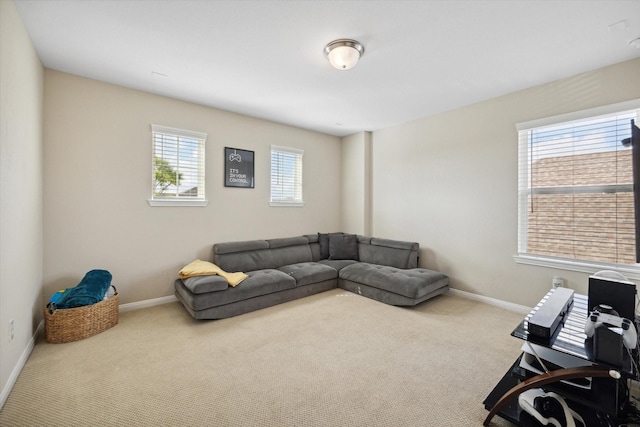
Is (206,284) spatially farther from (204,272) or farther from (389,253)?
(389,253)

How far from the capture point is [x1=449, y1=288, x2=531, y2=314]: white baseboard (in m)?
3.43

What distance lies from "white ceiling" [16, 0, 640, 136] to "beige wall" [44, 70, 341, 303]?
292 millimetres

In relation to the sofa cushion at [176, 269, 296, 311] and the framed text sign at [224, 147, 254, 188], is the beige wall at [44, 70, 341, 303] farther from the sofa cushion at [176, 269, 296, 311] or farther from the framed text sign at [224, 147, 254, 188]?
the sofa cushion at [176, 269, 296, 311]

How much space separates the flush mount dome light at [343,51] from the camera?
2428 millimetres

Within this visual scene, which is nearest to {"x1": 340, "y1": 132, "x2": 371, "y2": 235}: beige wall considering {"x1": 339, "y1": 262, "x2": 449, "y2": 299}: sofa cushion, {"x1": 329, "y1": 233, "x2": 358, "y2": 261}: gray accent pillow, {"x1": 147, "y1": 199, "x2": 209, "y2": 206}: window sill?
{"x1": 329, "y1": 233, "x2": 358, "y2": 261}: gray accent pillow

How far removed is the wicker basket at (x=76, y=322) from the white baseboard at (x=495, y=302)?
172 inches

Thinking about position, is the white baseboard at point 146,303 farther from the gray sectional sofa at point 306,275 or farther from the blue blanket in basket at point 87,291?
the blue blanket in basket at point 87,291

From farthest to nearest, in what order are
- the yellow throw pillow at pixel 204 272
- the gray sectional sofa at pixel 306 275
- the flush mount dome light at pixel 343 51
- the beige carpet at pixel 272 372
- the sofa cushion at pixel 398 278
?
the sofa cushion at pixel 398 278 < the yellow throw pillow at pixel 204 272 < the gray sectional sofa at pixel 306 275 < the flush mount dome light at pixel 343 51 < the beige carpet at pixel 272 372

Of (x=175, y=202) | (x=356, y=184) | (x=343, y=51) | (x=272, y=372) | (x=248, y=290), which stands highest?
(x=343, y=51)

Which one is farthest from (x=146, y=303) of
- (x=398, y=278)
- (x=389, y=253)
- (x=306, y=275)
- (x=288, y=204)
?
(x=389, y=253)

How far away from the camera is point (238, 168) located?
4.34 metres

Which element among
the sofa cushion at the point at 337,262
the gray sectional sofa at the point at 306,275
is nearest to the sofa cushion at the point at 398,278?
the gray sectional sofa at the point at 306,275

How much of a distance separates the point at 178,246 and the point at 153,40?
243 centimetres

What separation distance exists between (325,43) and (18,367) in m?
3.57
